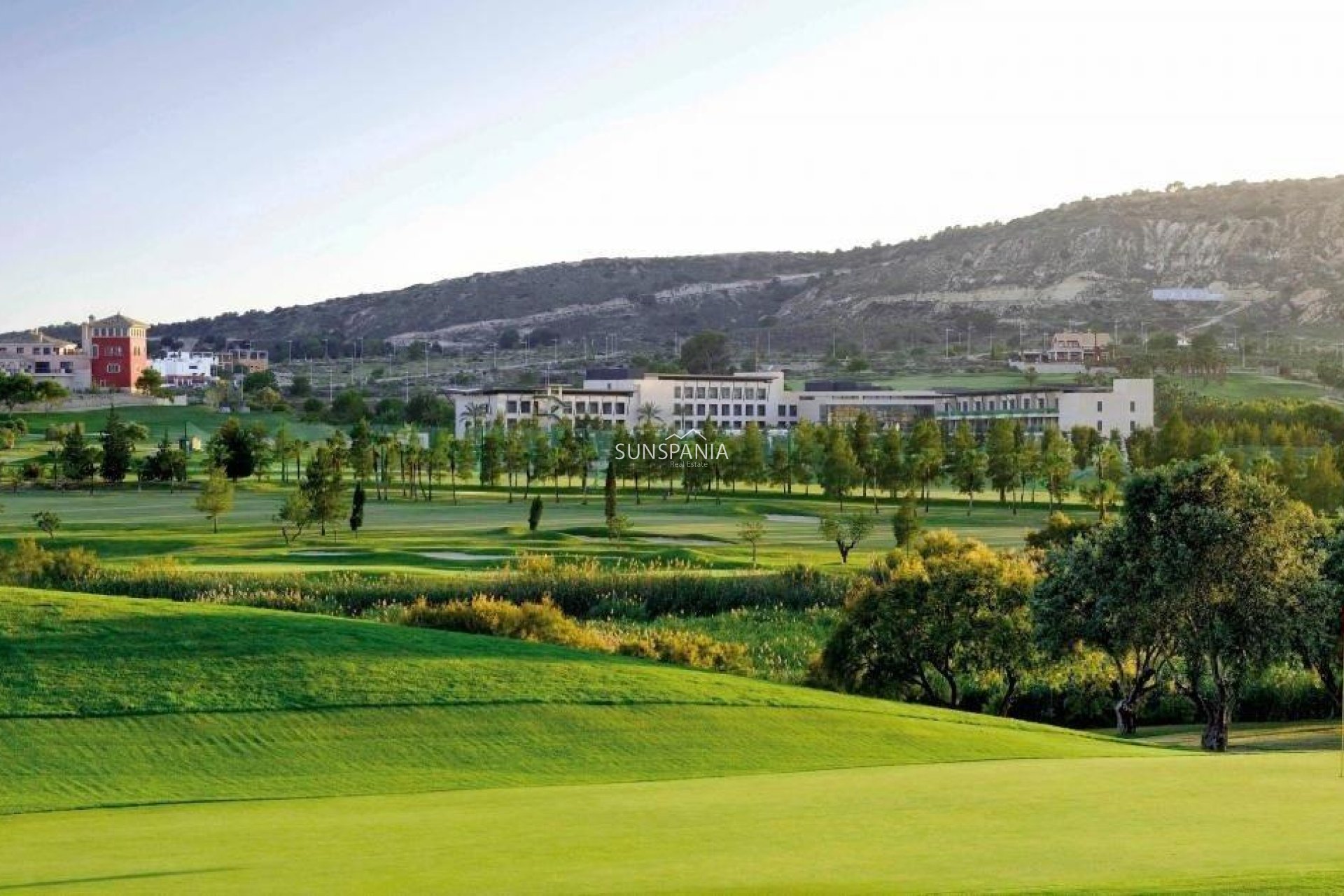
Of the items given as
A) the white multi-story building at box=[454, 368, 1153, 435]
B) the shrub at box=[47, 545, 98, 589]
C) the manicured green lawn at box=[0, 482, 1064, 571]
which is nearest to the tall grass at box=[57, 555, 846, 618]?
the shrub at box=[47, 545, 98, 589]

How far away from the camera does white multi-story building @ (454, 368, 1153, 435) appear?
145 metres

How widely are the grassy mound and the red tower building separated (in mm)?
142802

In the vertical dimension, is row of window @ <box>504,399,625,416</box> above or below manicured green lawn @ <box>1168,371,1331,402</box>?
below

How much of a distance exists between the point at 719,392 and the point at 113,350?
61.7 m

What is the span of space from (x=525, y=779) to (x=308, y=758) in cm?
339

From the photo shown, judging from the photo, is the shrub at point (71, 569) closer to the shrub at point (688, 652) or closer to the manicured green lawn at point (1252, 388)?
the shrub at point (688, 652)

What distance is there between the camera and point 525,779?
23.9 m

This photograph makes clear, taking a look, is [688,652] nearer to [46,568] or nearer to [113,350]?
[46,568]

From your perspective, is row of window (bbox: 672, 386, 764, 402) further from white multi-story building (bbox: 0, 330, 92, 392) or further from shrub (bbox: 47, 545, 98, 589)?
shrub (bbox: 47, 545, 98, 589)

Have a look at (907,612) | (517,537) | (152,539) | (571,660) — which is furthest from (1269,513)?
(152,539)

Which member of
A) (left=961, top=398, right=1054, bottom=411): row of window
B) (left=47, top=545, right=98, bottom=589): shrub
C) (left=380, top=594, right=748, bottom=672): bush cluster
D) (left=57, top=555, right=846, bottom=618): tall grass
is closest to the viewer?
(left=380, top=594, right=748, bottom=672): bush cluster

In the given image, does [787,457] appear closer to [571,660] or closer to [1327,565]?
[1327,565]

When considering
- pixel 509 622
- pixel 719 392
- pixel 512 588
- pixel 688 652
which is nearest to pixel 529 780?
pixel 688 652

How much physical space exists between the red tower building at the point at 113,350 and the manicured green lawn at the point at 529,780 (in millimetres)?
142194
